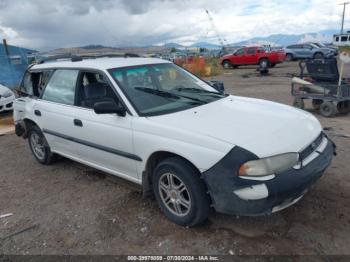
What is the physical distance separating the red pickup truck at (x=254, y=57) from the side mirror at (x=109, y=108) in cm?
2204

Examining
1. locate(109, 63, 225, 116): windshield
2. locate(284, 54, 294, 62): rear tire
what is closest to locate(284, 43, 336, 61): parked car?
locate(284, 54, 294, 62): rear tire

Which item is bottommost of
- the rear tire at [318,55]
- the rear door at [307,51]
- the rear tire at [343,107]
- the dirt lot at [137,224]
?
the dirt lot at [137,224]

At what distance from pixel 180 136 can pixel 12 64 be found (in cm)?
1415

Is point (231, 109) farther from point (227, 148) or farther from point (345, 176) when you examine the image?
point (345, 176)

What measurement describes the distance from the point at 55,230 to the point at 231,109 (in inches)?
92.1

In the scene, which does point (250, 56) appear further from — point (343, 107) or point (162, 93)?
point (162, 93)

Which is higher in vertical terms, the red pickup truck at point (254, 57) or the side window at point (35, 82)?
the side window at point (35, 82)

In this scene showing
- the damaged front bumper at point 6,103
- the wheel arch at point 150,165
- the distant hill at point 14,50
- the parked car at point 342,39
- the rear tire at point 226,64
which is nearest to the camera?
the wheel arch at point 150,165

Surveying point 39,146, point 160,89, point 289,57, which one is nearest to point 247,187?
point 160,89

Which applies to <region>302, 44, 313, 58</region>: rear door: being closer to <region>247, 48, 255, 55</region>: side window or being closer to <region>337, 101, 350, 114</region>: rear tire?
<region>247, 48, 255, 55</region>: side window

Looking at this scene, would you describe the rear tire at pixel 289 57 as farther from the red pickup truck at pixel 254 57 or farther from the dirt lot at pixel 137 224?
the dirt lot at pixel 137 224

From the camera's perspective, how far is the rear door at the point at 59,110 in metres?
4.49

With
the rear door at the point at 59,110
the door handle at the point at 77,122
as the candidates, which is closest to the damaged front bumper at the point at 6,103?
the rear door at the point at 59,110

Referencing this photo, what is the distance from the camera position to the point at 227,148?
2861 millimetres
